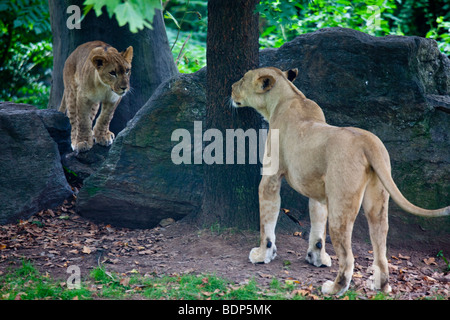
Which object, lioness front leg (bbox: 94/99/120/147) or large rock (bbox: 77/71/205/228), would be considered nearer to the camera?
large rock (bbox: 77/71/205/228)

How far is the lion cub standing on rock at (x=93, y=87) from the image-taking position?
7.61 meters

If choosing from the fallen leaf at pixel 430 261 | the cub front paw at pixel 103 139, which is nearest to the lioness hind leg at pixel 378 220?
the fallen leaf at pixel 430 261

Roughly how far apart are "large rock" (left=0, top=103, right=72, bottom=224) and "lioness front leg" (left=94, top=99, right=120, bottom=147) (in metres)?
0.82

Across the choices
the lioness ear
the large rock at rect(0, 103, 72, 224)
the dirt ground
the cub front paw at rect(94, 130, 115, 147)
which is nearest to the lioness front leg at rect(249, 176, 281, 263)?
the dirt ground

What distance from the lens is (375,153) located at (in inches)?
177

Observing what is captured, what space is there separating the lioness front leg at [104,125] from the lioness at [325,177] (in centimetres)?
293

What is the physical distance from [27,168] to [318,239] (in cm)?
435

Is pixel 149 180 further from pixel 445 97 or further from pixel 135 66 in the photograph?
pixel 445 97

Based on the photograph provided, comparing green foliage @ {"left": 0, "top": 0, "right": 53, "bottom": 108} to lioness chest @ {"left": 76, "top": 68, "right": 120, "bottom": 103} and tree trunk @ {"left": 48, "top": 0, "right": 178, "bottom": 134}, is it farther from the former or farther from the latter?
lioness chest @ {"left": 76, "top": 68, "right": 120, "bottom": 103}

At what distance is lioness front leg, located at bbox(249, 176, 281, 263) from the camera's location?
5.62m

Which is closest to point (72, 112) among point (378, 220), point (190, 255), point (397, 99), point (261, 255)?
point (190, 255)

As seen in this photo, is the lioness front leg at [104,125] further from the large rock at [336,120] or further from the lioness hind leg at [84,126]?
the large rock at [336,120]

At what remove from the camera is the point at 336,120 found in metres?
6.85

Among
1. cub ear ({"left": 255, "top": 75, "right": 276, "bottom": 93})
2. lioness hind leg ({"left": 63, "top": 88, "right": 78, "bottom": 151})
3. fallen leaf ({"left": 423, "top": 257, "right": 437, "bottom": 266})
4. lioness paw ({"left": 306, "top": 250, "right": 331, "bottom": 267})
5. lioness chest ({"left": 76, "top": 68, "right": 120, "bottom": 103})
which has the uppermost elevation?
cub ear ({"left": 255, "top": 75, "right": 276, "bottom": 93})
